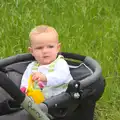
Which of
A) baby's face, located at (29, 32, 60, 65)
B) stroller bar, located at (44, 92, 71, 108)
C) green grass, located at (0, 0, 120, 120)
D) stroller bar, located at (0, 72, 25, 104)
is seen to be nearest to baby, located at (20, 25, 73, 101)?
baby's face, located at (29, 32, 60, 65)

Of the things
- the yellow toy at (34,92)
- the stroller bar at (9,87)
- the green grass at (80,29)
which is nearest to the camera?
the stroller bar at (9,87)

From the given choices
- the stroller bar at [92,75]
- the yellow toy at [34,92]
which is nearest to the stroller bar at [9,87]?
the yellow toy at [34,92]

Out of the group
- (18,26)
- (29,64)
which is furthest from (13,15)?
(29,64)

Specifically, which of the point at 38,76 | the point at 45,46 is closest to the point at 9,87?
the point at 38,76

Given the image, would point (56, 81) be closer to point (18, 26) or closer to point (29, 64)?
point (29, 64)

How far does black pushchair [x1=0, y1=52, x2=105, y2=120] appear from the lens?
8.05ft

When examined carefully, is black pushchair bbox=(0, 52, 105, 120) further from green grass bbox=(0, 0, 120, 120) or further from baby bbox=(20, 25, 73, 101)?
green grass bbox=(0, 0, 120, 120)

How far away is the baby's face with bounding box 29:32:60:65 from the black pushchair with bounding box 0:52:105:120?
238 millimetres

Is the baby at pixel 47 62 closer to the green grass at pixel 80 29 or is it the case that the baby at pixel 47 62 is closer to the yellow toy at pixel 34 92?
the yellow toy at pixel 34 92

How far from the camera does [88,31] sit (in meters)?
5.08

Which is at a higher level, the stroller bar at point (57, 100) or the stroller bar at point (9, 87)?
the stroller bar at point (9, 87)

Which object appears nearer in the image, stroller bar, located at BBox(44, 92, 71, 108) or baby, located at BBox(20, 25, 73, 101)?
stroller bar, located at BBox(44, 92, 71, 108)

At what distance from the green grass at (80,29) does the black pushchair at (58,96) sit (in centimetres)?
76

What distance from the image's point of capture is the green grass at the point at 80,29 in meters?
4.32
